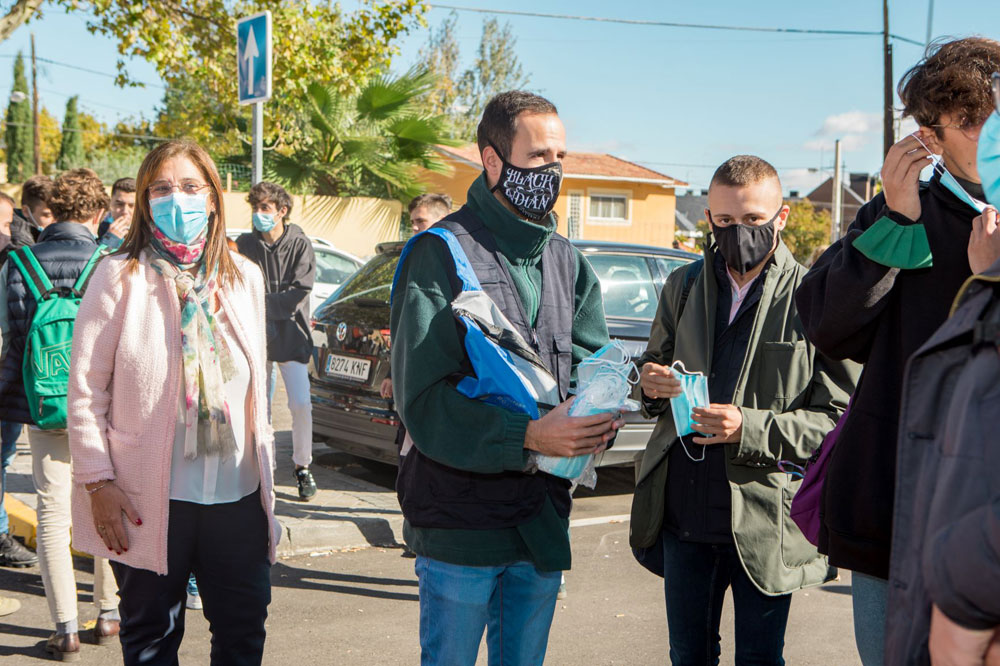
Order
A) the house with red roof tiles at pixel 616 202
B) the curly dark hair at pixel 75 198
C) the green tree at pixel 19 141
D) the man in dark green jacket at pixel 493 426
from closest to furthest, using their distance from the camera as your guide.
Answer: the man in dark green jacket at pixel 493 426, the curly dark hair at pixel 75 198, the house with red roof tiles at pixel 616 202, the green tree at pixel 19 141

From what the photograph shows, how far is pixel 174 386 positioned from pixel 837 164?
44382 millimetres

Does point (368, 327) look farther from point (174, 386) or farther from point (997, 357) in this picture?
point (997, 357)

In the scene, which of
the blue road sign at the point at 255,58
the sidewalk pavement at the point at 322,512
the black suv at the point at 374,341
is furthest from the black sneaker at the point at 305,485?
the blue road sign at the point at 255,58

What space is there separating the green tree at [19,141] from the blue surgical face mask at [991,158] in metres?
53.0

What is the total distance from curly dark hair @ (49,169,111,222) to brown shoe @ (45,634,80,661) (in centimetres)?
185

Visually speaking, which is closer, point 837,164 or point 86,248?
point 86,248

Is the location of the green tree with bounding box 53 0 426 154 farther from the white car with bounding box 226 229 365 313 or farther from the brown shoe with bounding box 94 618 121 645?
the brown shoe with bounding box 94 618 121 645

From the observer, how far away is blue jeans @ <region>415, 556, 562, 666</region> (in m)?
2.38

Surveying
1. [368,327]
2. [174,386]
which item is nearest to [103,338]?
[174,386]

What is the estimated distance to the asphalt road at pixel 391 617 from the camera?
417 cm

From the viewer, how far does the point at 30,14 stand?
408 inches

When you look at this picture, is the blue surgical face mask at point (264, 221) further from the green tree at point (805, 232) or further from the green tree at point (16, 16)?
the green tree at point (805, 232)

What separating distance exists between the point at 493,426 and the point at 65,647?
278 centimetres

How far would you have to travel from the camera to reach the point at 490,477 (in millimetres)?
2361
